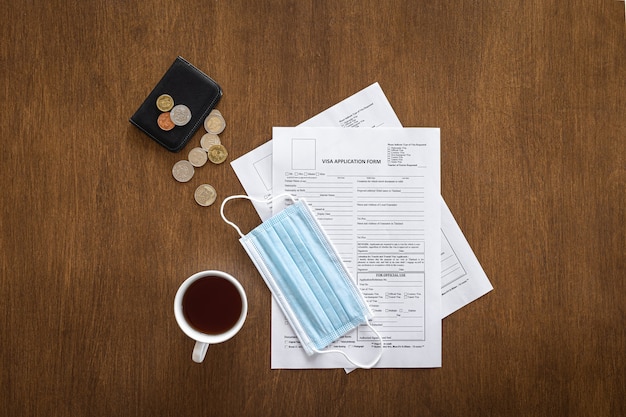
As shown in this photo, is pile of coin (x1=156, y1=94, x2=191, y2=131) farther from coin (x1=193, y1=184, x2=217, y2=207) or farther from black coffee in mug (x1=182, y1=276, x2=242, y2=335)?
black coffee in mug (x1=182, y1=276, x2=242, y2=335)

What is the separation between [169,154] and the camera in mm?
742

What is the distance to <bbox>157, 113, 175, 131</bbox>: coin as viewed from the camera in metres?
0.73

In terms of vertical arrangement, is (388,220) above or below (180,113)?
below

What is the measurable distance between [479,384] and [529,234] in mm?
250

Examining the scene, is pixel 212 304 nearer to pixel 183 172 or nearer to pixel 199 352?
pixel 199 352

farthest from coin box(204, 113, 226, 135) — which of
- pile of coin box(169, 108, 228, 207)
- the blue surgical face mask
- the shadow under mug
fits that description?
the shadow under mug

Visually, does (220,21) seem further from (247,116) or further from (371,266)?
(371,266)

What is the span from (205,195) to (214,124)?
11 centimetres

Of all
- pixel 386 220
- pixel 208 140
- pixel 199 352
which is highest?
pixel 208 140

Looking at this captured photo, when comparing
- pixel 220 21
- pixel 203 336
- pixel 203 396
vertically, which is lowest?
pixel 203 396

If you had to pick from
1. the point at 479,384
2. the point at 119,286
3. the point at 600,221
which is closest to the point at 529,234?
the point at 600,221

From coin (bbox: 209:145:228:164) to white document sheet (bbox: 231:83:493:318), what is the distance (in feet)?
0.06

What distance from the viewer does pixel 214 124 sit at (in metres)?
0.74

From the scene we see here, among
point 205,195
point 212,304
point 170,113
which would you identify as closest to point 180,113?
point 170,113
